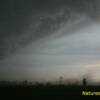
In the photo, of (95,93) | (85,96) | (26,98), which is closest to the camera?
(95,93)

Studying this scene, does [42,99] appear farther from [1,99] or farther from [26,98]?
[1,99]

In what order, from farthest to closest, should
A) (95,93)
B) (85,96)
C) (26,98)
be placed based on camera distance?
1. (26,98)
2. (85,96)
3. (95,93)

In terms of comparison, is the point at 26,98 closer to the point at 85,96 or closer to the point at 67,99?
the point at 67,99

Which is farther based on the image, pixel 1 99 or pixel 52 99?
pixel 52 99

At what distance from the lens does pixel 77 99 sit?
7050 cm

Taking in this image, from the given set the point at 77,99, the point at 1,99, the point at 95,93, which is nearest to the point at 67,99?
the point at 77,99

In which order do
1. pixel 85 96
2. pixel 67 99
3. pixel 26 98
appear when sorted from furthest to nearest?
1. pixel 26 98
2. pixel 67 99
3. pixel 85 96

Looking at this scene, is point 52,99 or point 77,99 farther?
point 52,99

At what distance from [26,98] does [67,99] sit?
46.3ft

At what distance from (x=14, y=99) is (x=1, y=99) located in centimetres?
572

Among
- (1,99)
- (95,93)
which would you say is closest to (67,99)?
(95,93)

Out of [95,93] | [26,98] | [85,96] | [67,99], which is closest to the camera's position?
[95,93]

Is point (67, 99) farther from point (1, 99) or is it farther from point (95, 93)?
point (1, 99)

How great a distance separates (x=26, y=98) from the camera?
78875 mm
